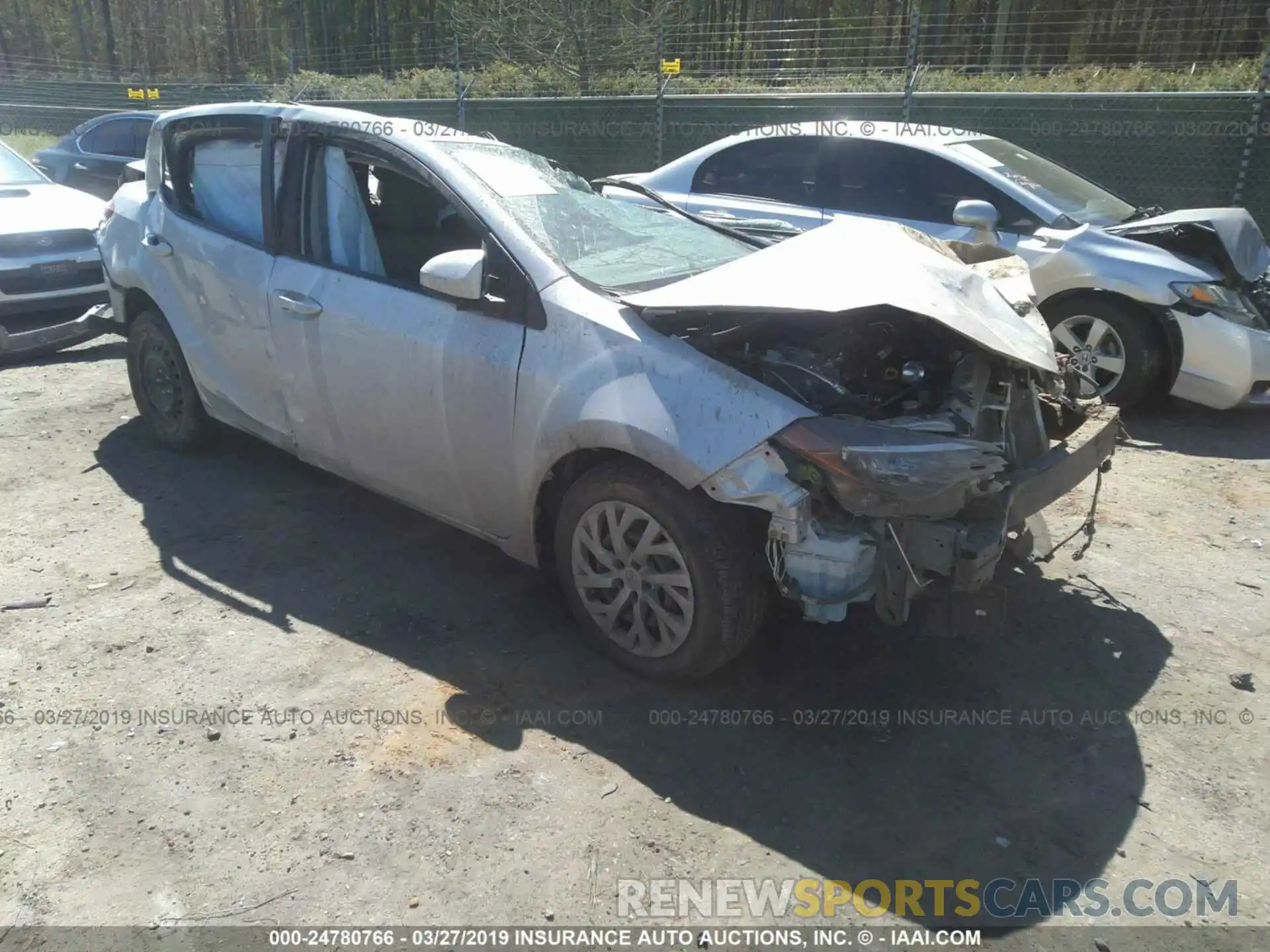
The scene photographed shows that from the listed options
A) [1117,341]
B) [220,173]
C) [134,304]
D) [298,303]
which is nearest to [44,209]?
[134,304]

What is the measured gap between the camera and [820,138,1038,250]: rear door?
21.3 feet

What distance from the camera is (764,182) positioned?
7355 millimetres

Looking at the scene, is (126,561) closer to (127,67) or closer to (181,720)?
(181,720)

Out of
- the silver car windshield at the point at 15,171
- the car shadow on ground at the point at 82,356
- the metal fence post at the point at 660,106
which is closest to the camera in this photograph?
the car shadow on ground at the point at 82,356

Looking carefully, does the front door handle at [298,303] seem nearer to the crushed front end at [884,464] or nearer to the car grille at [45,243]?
the crushed front end at [884,464]

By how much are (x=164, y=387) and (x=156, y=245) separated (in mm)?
811

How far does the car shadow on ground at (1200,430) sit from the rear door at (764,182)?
253 centimetres

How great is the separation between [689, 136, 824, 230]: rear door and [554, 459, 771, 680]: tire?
4.16 meters

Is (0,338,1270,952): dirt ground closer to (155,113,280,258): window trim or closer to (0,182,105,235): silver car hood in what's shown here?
(155,113,280,258): window trim

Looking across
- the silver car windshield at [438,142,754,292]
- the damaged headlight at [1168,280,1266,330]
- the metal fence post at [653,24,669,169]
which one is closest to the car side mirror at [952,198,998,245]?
the damaged headlight at [1168,280,1266,330]

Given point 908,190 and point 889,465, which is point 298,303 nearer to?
point 889,465

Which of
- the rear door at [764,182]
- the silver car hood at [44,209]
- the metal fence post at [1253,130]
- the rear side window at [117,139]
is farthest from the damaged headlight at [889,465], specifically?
the rear side window at [117,139]

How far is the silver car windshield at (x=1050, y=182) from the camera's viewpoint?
261 inches

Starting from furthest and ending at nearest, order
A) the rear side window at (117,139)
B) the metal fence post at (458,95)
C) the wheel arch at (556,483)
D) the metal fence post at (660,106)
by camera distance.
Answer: the metal fence post at (458,95) < the rear side window at (117,139) < the metal fence post at (660,106) < the wheel arch at (556,483)
